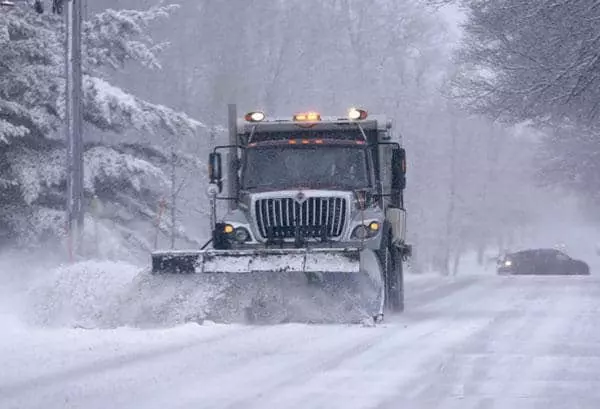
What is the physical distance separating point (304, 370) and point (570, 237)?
95871mm

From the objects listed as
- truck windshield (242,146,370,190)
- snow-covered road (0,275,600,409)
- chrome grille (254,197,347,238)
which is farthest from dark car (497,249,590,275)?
chrome grille (254,197,347,238)

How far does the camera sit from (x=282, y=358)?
1054 cm

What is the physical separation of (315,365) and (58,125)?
17.1m

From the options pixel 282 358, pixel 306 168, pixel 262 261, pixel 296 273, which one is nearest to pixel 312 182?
pixel 306 168

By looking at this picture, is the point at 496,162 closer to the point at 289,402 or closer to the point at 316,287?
the point at 316,287

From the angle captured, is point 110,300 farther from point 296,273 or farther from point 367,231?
point 367,231

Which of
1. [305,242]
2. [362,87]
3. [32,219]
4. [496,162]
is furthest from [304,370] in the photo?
[496,162]

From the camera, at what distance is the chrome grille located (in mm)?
14781

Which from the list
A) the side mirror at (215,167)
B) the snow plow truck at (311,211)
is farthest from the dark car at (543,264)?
the side mirror at (215,167)

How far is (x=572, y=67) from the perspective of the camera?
20625mm

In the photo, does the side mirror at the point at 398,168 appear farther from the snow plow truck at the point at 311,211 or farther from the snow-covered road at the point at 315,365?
the snow-covered road at the point at 315,365

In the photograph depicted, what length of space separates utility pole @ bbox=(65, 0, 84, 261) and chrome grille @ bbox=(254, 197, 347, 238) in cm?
630

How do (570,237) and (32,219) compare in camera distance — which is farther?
(570,237)

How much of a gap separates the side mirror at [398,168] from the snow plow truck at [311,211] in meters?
0.01
